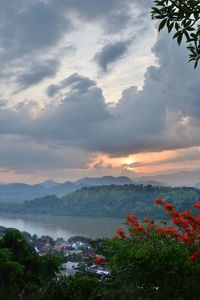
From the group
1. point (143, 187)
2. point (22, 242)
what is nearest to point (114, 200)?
point (143, 187)

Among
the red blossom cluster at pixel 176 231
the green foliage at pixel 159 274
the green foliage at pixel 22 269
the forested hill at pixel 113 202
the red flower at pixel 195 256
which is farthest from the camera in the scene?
the forested hill at pixel 113 202

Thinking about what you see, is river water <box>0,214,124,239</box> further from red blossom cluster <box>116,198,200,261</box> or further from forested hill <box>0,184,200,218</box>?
red blossom cluster <box>116,198,200,261</box>

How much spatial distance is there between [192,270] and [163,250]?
0.68m

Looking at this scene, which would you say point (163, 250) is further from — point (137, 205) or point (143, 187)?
point (143, 187)

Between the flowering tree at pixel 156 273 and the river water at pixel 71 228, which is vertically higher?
the flowering tree at pixel 156 273

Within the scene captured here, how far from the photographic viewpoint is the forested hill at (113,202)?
491 feet

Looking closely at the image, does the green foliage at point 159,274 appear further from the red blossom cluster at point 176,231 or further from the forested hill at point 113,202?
the forested hill at point 113,202

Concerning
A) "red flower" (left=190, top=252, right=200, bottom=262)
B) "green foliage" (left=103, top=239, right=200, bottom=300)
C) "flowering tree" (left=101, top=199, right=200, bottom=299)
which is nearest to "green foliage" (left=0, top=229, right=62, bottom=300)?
"flowering tree" (left=101, top=199, right=200, bottom=299)

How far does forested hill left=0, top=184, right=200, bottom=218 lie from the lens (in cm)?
14975

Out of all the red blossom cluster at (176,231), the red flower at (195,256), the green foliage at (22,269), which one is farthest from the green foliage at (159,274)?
the green foliage at (22,269)

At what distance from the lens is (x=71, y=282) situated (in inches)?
310

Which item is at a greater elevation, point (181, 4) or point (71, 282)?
point (181, 4)

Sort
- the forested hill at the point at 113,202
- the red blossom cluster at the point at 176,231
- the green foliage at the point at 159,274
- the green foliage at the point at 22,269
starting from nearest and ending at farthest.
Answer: the green foliage at the point at 159,274, the red blossom cluster at the point at 176,231, the green foliage at the point at 22,269, the forested hill at the point at 113,202

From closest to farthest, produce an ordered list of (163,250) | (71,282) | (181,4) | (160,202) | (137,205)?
(181,4), (163,250), (71,282), (160,202), (137,205)
